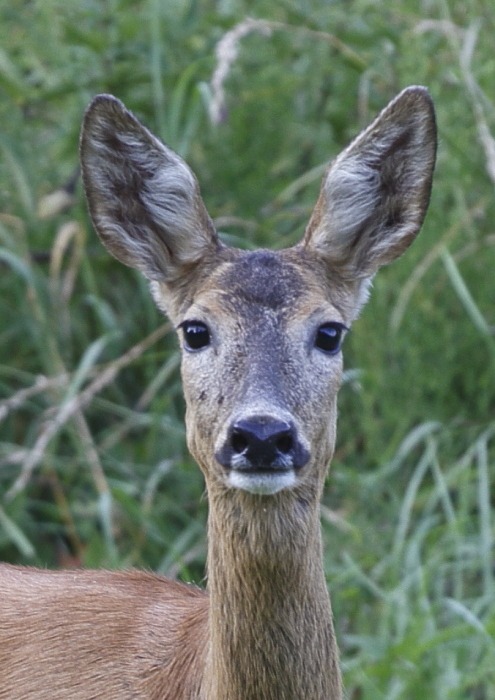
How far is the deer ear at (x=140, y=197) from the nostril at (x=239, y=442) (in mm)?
830

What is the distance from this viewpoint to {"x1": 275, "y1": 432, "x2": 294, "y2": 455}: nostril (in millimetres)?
2697

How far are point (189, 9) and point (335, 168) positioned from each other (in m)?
2.61

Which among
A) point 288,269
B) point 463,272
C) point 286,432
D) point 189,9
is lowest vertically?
point 286,432

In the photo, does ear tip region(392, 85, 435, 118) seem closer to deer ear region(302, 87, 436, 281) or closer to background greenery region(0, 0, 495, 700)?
deer ear region(302, 87, 436, 281)

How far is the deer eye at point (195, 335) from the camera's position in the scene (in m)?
3.12

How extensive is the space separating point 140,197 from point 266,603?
1.24m

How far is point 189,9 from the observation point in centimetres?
575

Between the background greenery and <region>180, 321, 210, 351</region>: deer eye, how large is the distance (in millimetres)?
1582

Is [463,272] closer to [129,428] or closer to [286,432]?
[129,428]

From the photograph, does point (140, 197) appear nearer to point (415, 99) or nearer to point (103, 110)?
point (103, 110)

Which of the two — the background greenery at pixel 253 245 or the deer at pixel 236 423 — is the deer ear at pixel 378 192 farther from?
the background greenery at pixel 253 245

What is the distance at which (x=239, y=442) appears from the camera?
8.95 feet

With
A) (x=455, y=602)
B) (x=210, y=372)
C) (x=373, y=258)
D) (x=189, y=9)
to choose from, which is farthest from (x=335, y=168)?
(x=189, y=9)

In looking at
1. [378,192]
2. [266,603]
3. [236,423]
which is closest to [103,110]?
[378,192]
